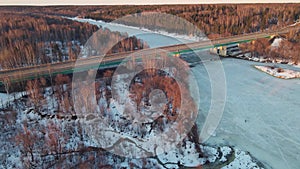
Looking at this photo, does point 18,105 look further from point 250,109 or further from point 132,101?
point 250,109

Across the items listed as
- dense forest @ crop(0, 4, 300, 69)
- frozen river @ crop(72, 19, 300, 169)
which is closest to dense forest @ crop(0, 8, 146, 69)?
dense forest @ crop(0, 4, 300, 69)

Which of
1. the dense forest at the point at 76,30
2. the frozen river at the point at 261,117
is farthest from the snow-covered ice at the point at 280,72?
the dense forest at the point at 76,30

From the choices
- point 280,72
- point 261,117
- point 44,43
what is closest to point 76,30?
point 44,43

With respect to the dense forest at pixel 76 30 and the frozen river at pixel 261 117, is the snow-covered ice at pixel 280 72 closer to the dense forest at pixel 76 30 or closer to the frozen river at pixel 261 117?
the frozen river at pixel 261 117

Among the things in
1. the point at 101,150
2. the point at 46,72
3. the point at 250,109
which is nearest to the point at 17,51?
the point at 46,72

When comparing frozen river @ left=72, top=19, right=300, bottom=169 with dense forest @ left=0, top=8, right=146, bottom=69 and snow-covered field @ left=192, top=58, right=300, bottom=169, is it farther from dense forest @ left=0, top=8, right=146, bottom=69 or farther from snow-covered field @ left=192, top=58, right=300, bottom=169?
dense forest @ left=0, top=8, right=146, bottom=69

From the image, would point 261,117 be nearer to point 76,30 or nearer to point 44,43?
point 44,43

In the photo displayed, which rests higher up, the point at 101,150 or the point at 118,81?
the point at 118,81
